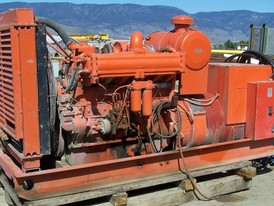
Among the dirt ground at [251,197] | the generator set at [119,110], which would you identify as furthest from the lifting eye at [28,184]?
the dirt ground at [251,197]

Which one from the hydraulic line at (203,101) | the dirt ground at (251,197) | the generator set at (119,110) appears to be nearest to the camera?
the generator set at (119,110)

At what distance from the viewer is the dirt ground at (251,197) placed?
429cm

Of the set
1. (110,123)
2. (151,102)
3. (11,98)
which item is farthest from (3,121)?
(151,102)

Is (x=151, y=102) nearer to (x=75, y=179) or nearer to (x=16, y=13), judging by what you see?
(x=75, y=179)

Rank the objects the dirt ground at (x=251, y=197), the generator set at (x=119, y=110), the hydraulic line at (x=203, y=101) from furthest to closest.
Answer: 1. the hydraulic line at (x=203, y=101)
2. the dirt ground at (x=251, y=197)
3. the generator set at (x=119, y=110)

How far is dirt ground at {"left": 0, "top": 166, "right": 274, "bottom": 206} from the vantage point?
169 inches

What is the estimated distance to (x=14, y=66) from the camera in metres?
3.37

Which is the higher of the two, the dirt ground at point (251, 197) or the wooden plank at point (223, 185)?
the wooden plank at point (223, 185)

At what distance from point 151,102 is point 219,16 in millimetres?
179406

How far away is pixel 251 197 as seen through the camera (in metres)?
4.52

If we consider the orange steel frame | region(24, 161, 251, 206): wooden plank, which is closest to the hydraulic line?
the orange steel frame

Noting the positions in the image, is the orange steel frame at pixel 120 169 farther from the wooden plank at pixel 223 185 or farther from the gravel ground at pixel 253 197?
the gravel ground at pixel 253 197

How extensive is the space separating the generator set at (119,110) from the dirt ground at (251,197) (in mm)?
369

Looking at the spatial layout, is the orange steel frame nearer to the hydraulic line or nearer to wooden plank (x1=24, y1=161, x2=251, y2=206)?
wooden plank (x1=24, y1=161, x2=251, y2=206)
